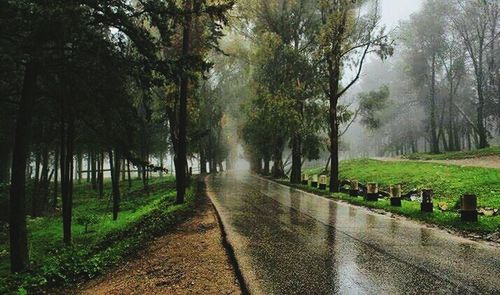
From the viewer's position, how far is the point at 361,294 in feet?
19.9

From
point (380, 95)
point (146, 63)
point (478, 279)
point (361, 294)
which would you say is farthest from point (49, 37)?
point (380, 95)

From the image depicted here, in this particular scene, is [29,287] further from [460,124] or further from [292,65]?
[460,124]

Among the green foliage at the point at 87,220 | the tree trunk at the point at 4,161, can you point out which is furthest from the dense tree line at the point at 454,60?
the tree trunk at the point at 4,161

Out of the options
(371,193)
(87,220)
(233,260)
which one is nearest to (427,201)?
(371,193)

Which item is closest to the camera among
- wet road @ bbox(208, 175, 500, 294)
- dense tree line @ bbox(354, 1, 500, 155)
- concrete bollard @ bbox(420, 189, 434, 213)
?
wet road @ bbox(208, 175, 500, 294)

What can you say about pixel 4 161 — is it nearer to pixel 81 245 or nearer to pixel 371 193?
pixel 81 245

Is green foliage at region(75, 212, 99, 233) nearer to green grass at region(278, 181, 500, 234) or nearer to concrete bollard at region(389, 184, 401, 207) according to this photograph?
green grass at region(278, 181, 500, 234)

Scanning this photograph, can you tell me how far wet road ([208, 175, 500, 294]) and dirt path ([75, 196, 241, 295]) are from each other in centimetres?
46

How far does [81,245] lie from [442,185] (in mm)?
18984

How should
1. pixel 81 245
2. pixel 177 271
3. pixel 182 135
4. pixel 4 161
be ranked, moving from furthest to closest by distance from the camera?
1. pixel 4 161
2. pixel 182 135
3. pixel 81 245
4. pixel 177 271

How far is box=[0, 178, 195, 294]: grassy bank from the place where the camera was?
938 cm

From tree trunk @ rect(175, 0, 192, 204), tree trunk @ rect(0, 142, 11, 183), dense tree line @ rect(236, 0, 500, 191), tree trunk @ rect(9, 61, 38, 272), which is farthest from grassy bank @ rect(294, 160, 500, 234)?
tree trunk @ rect(0, 142, 11, 183)

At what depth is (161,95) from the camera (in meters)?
31.1

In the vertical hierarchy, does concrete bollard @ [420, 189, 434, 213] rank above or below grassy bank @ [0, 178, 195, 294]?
above
